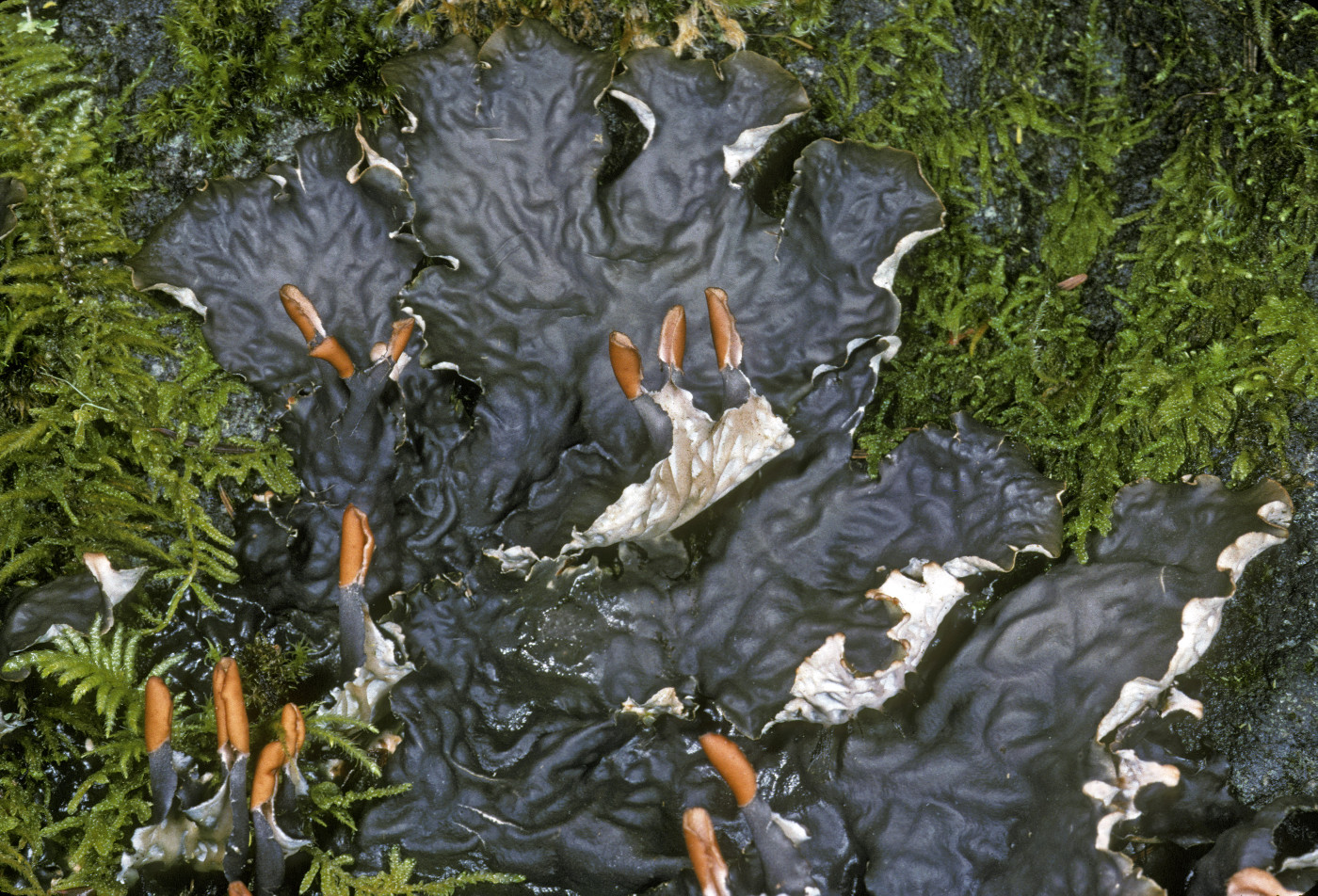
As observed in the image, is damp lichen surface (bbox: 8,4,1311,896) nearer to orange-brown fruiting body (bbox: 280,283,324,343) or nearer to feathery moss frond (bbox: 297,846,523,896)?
orange-brown fruiting body (bbox: 280,283,324,343)

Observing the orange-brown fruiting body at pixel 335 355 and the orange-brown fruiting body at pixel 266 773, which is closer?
the orange-brown fruiting body at pixel 266 773

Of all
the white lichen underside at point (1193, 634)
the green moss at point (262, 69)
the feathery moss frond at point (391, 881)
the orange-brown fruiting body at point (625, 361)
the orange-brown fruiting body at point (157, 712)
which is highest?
the green moss at point (262, 69)

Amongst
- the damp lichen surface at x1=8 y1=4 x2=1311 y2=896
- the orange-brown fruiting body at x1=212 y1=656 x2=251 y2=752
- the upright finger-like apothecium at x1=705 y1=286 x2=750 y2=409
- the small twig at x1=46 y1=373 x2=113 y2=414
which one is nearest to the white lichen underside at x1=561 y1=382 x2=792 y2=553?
the upright finger-like apothecium at x1=705 y1=286 x2=750 y2=409

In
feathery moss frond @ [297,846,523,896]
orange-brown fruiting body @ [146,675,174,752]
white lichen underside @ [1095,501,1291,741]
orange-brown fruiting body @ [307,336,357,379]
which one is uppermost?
orange-brown fruiting body @ [307,336,357,379]

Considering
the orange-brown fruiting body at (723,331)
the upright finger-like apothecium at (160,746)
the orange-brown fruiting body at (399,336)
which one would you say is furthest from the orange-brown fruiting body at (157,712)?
the orange-brown fruiting body at (723,331)

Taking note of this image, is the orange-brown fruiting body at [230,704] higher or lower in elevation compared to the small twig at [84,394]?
lower

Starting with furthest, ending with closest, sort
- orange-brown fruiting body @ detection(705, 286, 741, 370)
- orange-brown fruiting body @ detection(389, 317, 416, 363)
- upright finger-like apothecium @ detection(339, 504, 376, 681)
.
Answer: orange-brown fruiting body @ detection(389, 317, 416, 363), upright finger-like apothecium @ detection(339, 504, 376, 681), orange-brown fruiting body @ detection(705, 286, 741, 370)

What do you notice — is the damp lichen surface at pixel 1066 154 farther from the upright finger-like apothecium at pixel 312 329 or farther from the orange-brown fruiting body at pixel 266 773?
the orange-brown fruiting body at pixel 266 773

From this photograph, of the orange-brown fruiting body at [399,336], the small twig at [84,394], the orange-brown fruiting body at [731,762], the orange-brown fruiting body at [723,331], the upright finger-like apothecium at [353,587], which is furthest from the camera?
the small twig at [84,394]

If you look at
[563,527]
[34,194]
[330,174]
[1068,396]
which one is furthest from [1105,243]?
[34,194]
